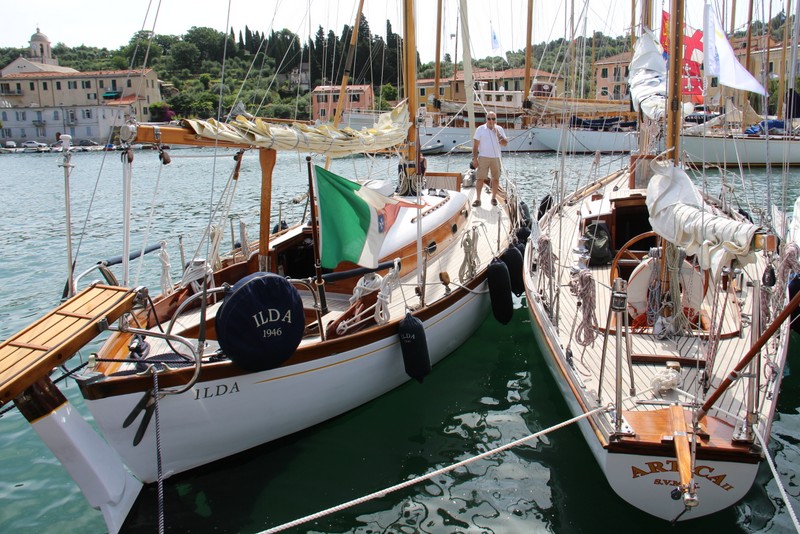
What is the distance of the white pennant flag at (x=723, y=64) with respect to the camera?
5.29m

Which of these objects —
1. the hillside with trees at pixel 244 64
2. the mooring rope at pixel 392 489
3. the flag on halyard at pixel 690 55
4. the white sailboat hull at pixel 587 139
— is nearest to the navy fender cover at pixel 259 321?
the mooring rope at pixel 392 489

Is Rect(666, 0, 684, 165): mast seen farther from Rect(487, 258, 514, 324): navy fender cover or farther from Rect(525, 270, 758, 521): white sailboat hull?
Rect(487, 258, 514, 324): navy fender cover

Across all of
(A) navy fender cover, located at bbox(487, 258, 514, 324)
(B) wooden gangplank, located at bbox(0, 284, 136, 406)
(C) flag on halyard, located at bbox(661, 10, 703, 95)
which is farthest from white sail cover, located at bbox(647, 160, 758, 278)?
(B) wooden gangplank, located at bbox(0, 284, 136, 406)

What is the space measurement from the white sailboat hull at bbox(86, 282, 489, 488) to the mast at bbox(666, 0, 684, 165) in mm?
3522

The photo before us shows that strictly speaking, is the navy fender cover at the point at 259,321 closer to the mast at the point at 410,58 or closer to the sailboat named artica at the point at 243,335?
the sailboat named artica at the point at 243,335

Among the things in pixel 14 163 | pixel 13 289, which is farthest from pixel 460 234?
pixel 14 163

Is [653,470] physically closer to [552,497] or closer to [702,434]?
[702,434]

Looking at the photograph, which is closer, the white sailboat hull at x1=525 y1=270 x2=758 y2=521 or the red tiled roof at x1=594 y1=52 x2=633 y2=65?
the white sailboat hull at x1=525 y1=270 x2=758 y2=521

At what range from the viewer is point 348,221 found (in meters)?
7.07

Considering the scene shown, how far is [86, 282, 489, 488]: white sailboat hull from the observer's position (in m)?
5.68

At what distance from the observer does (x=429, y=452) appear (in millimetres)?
6969

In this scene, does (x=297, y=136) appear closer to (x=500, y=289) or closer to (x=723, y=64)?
(x=500, y=289)

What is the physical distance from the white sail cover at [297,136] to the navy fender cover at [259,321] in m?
1.58

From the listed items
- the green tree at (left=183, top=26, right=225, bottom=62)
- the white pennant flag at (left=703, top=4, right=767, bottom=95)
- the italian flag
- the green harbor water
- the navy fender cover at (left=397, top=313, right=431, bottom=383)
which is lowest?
the green harbor water
